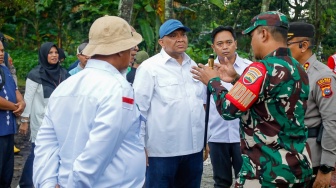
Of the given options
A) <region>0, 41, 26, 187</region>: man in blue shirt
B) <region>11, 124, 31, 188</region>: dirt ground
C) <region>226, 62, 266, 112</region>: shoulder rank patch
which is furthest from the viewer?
<region>11, 124, 31, 188</region>: dirt ground

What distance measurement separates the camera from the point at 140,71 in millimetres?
4484

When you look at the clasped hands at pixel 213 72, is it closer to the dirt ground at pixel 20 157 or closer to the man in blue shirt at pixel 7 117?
the man in blue shirt at pixel 7 117

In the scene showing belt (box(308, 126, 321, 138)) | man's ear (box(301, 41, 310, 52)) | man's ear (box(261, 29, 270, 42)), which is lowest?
belt (box(308, 126, 321, 138))

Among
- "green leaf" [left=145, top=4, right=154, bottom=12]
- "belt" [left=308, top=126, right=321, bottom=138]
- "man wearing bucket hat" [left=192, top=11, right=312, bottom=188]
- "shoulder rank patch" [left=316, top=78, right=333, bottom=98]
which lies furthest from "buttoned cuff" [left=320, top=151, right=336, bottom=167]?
"green leaf" [left=145, top=4, right=154, bottom=12]

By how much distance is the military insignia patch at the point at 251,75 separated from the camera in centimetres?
308

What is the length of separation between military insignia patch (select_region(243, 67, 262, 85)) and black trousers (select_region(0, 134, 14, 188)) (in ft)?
9.99

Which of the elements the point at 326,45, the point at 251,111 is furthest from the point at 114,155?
the point at 326,45

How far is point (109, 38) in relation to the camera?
9.04ft

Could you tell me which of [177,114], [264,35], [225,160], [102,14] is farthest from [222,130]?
[102,14]

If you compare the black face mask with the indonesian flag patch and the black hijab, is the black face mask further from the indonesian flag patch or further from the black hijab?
the indonesian flag patch

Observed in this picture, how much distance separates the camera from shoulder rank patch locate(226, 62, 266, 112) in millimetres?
3072

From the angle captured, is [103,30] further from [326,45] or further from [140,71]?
[326,45]

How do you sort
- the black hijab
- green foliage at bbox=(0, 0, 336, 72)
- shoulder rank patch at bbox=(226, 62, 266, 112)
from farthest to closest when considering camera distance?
green foliage at bbox=(0, 0, 336, 72) → the black hijab → shoulder rank patch at bbox=(226, 62, 266, 112)

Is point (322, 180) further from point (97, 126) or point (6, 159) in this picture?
point (6, 159)
